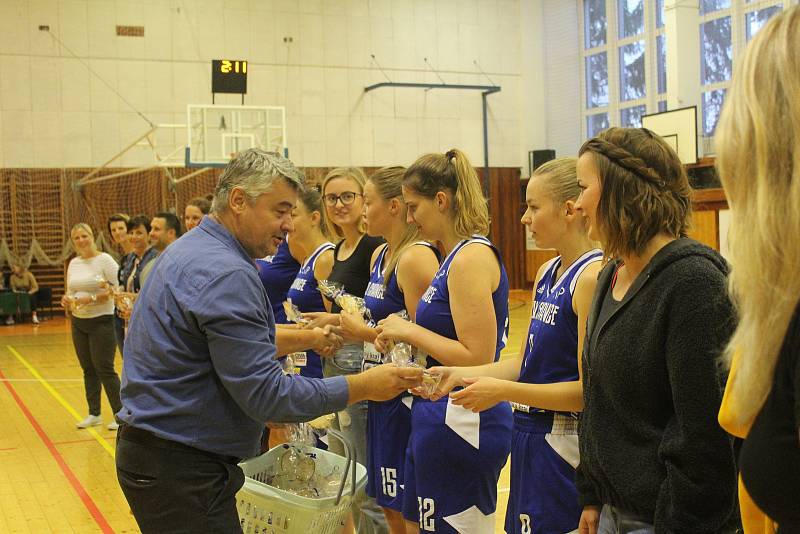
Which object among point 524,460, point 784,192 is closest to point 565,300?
point 524,460

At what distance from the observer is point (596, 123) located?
20.3 m

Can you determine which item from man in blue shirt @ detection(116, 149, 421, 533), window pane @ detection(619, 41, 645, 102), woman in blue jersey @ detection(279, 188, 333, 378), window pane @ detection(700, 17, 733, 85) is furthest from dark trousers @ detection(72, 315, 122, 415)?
window pane @ detection(619, 41, 645, 102)

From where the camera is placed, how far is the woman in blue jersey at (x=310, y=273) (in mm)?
4691

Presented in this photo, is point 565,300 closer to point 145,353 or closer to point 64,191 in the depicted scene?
point 145,353

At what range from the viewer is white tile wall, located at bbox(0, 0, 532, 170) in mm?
17453

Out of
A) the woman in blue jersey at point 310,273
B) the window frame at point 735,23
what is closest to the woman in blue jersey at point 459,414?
the woman in blue jersey at point 310,273

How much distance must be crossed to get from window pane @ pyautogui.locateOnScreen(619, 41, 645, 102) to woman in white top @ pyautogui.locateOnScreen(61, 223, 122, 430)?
1423cm

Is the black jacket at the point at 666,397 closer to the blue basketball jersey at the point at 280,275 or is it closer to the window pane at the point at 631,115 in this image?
the blue basketball jersey at the point at 280,275

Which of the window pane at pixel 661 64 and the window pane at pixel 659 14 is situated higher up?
the window pane at pixel 659 14

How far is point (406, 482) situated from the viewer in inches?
125

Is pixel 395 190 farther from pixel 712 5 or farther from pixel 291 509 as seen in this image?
pixel 712 5

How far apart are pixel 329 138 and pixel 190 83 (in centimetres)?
337

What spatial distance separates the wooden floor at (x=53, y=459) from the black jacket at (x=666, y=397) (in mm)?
3066

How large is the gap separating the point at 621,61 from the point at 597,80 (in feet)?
2.95
